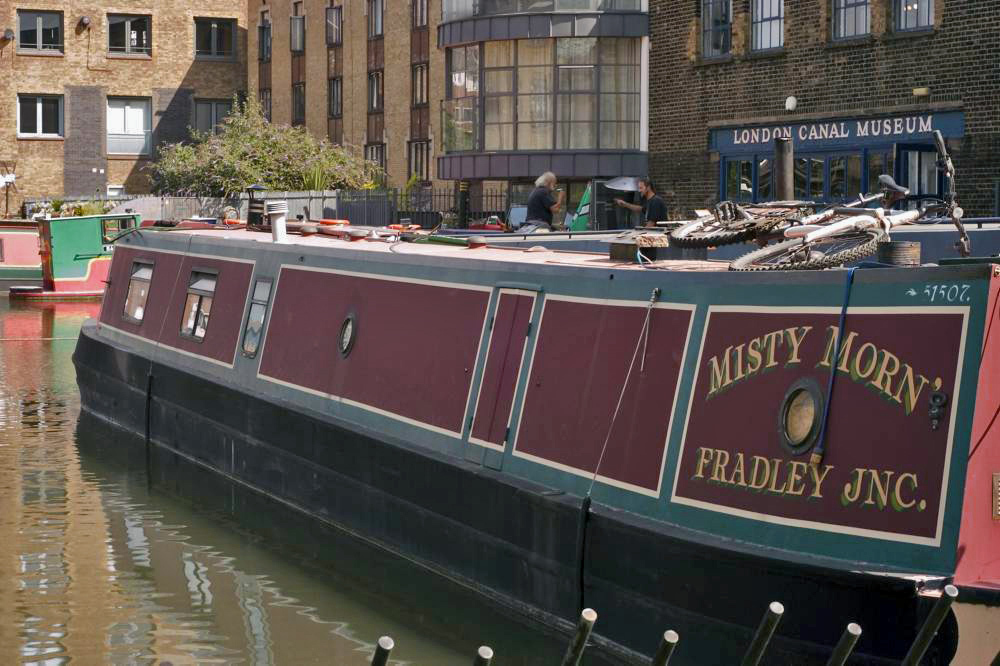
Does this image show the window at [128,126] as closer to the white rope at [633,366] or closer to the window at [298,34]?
the window at [298,34]

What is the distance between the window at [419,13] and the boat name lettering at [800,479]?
3338 centimetres

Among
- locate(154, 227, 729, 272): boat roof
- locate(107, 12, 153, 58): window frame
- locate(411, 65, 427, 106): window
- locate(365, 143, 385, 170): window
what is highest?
Result: locate(107, 12, 153, 58): window frame

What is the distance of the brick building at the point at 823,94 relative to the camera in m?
20.6

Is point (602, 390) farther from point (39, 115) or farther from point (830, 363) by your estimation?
point (39, 115)

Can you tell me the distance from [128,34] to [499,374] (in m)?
46.0

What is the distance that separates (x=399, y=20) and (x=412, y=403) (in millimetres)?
32244

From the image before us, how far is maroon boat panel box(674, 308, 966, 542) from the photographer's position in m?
5.91

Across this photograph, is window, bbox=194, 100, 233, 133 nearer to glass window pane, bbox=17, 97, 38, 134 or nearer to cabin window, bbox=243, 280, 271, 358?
glass window pane, bbox=17, 97, 38, 134

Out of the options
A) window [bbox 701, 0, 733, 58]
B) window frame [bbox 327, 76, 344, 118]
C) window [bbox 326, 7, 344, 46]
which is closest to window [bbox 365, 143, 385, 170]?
window frame [bbox 327, 76, 344, 118]

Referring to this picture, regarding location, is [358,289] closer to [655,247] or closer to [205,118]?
[655,247]

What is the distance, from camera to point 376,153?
42.2 metres

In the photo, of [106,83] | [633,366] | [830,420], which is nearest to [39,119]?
[106,83]

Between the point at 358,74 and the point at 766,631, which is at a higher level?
the point at 358,74

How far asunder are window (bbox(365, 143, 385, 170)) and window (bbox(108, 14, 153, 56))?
1312 centimetres
